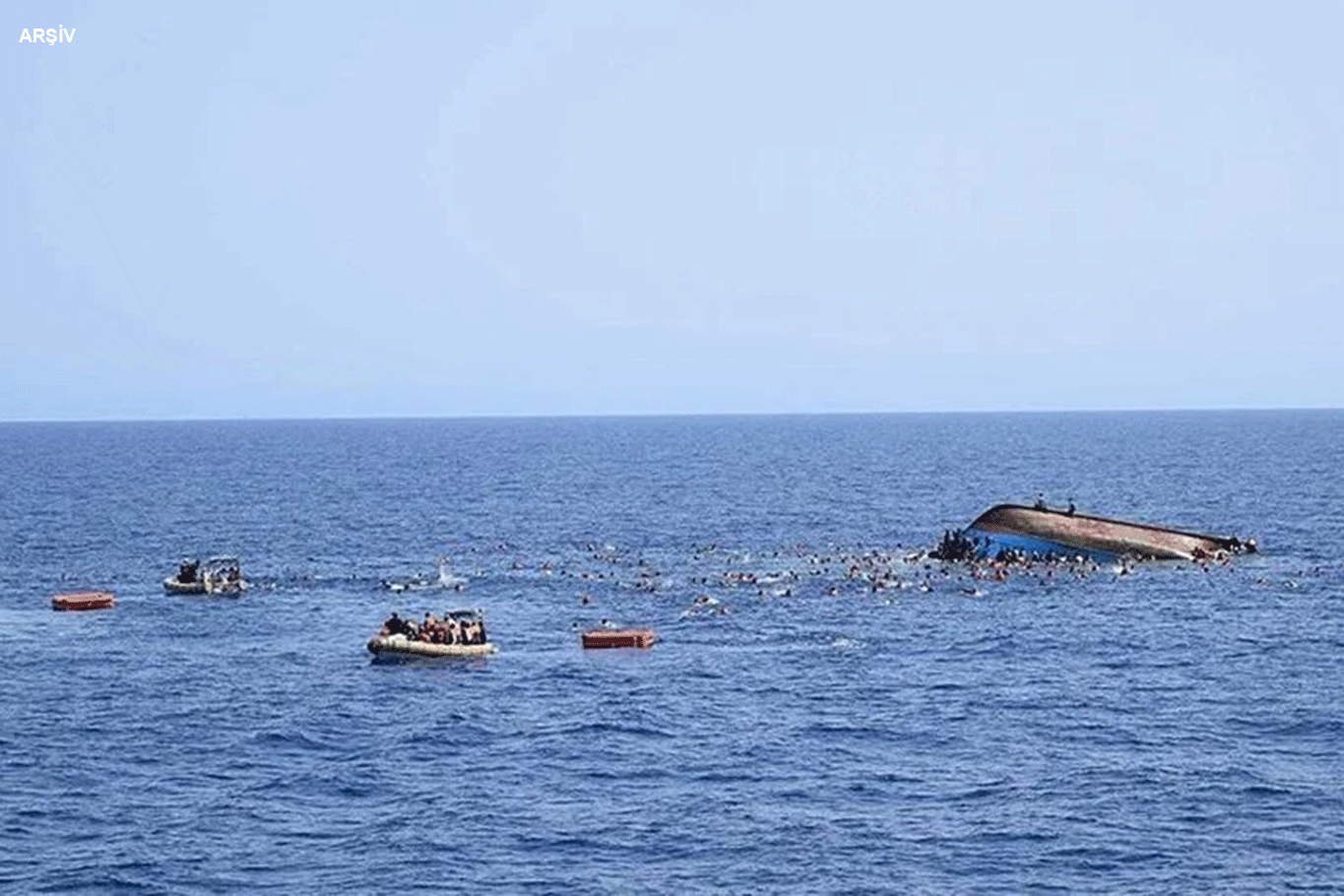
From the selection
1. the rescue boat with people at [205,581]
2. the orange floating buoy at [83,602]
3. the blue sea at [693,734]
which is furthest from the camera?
the rescue boat with people at [205,581]

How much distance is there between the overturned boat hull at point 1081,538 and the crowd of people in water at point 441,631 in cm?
4912

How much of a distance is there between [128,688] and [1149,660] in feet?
149

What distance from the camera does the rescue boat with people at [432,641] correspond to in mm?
88312

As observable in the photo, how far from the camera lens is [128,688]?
83.1 m

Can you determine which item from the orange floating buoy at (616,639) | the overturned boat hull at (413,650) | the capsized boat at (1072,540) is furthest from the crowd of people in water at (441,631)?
the capsized boat at (1072,540)

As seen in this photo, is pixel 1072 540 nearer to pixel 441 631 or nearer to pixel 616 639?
pixel 616 639

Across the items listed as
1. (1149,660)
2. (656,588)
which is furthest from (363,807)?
(656,588)

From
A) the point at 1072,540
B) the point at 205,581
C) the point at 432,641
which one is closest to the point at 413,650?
the point at 432,641

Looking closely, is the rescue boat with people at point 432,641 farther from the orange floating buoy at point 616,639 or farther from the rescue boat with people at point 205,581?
the rescue boat with people at point 205,581

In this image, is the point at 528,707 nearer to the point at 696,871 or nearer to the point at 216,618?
the point at 696,871

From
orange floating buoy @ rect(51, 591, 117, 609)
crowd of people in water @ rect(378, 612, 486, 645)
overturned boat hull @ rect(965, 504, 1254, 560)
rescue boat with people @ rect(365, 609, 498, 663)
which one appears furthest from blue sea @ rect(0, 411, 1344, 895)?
overturned boat hull @ rect(965, 504, 1254, 560)

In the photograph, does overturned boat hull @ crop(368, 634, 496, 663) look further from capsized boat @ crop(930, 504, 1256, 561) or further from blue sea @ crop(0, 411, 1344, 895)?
capsized boat @ crop(930, 504, 1256, 561)

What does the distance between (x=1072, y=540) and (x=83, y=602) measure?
62.7m

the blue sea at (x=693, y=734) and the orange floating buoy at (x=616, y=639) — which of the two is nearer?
the blue sea at (x=693, y=734)
